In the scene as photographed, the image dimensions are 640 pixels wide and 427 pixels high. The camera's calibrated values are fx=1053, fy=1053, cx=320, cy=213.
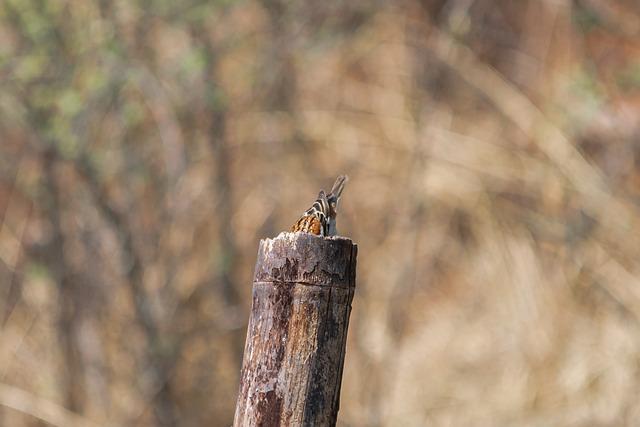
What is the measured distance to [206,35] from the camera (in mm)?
6438

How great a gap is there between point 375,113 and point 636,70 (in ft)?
10.6

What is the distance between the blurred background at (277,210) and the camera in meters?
6.03

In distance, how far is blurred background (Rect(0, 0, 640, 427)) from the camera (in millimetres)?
6031

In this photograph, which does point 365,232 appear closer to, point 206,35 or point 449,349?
point 449,349

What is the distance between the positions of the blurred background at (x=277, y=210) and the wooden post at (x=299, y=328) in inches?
124

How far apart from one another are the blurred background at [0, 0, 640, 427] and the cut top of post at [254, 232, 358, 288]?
313 cm

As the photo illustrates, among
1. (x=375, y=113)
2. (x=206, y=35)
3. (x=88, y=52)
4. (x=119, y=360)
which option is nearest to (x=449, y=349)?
(x=375, y=113)

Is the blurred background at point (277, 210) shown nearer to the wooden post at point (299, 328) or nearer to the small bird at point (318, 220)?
the small bird at point (318, 220)

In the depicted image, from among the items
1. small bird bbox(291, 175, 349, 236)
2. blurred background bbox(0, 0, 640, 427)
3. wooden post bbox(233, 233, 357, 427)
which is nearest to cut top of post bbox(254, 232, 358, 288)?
wooden post bbox(233, 233, 357, 427)

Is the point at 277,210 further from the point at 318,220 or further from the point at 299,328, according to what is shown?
the point at 299,328

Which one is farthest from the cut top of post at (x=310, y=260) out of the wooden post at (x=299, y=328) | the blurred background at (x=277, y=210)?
the blurred background at (x=277, y=210)

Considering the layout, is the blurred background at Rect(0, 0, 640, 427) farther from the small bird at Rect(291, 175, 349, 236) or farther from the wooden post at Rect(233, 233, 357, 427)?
the wooden post at Rect(233, 233, 357, 427)

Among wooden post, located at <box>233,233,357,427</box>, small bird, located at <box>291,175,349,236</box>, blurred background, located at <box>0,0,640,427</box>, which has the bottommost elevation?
wooden post, located at <box>233,233,357,427</box>

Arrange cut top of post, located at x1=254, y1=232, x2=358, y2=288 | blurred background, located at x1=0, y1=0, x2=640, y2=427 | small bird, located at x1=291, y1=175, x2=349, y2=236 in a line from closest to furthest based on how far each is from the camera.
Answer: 1. cut top of post, located at x1=254, y1=232, x2=358, y2=288
2. small bird, located at x1=291, y1=175, x2=349, y2=236
3. blurred background, located at x1=0, y1=0, x2=640, y2=427
